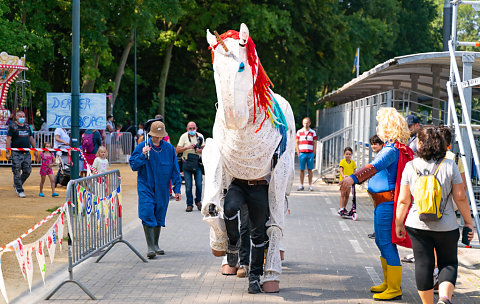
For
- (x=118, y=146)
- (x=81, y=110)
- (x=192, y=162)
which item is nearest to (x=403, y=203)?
(x=81, y=110)

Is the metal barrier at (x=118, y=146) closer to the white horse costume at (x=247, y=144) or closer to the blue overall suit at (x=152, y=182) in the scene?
the blue overall suit at (x=152, y=182)

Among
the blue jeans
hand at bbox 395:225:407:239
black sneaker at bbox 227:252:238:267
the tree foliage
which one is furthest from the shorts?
hand at bbox 395:225:407:239

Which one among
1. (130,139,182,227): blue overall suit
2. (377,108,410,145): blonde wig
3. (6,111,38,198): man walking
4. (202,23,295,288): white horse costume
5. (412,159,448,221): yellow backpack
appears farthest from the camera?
(6,111,38,198): man walking

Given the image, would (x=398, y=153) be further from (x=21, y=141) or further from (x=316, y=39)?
(x=316, y=39)

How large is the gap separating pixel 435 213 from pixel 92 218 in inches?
154

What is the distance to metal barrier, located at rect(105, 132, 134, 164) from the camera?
89.5 feet

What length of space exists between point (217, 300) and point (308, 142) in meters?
10.9

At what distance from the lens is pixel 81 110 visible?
11844 millimetres

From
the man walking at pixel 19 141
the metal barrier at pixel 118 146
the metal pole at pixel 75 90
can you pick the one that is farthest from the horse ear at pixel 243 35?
the metal barrier at pixel 118 146

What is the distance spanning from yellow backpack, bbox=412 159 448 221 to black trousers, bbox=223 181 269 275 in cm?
174

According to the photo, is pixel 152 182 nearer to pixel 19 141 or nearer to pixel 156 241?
pixel 156 241

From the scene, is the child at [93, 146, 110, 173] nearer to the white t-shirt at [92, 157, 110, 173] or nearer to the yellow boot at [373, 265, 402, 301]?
the white t-shirt at [92, 157, 110, 173]

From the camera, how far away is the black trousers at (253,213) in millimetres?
6938

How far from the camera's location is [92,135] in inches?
617
